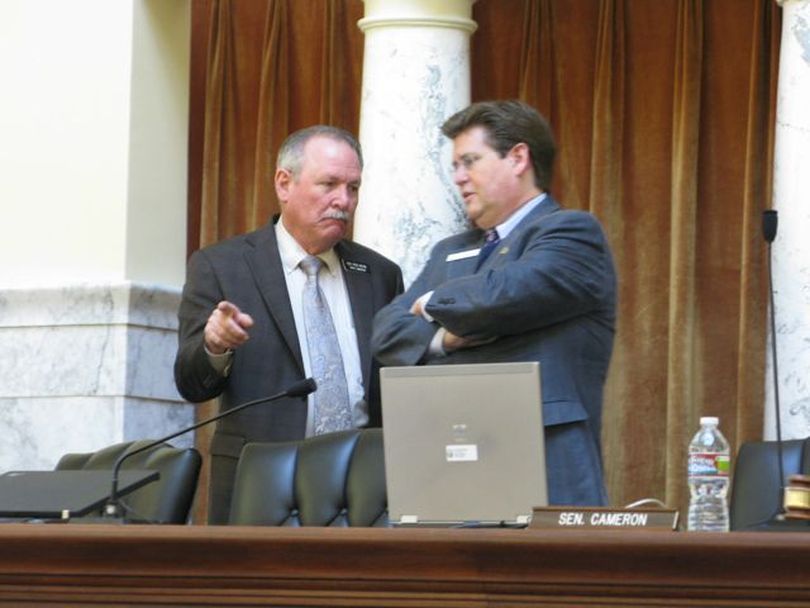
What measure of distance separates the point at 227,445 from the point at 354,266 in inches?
21.1

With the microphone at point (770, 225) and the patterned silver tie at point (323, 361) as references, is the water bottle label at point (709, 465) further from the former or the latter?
the patterned silver tie at point (323, 361)

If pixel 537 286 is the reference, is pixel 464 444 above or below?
below

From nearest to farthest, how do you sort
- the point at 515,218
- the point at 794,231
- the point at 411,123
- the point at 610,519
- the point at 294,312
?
the point at 610,519 < the point at 515,218 < the point at 294,312 < the point at 794,231 < the point at 411,123

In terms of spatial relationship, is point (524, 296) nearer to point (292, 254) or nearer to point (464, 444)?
point (464, 444)

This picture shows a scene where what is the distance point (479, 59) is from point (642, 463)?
55.7 inches

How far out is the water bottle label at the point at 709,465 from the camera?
12.6ft

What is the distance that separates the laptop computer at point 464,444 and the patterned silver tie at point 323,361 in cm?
126

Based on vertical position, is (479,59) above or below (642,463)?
above

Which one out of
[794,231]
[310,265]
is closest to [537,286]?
[310,265]

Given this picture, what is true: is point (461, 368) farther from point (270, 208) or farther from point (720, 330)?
point (270, 208)

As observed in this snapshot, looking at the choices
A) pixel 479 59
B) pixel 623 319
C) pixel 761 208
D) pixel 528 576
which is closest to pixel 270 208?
pixel 479 59

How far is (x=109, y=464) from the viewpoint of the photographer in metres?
4.25

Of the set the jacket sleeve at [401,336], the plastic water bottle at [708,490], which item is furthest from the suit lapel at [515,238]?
the plastic water bottle at [708,490]

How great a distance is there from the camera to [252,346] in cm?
454
